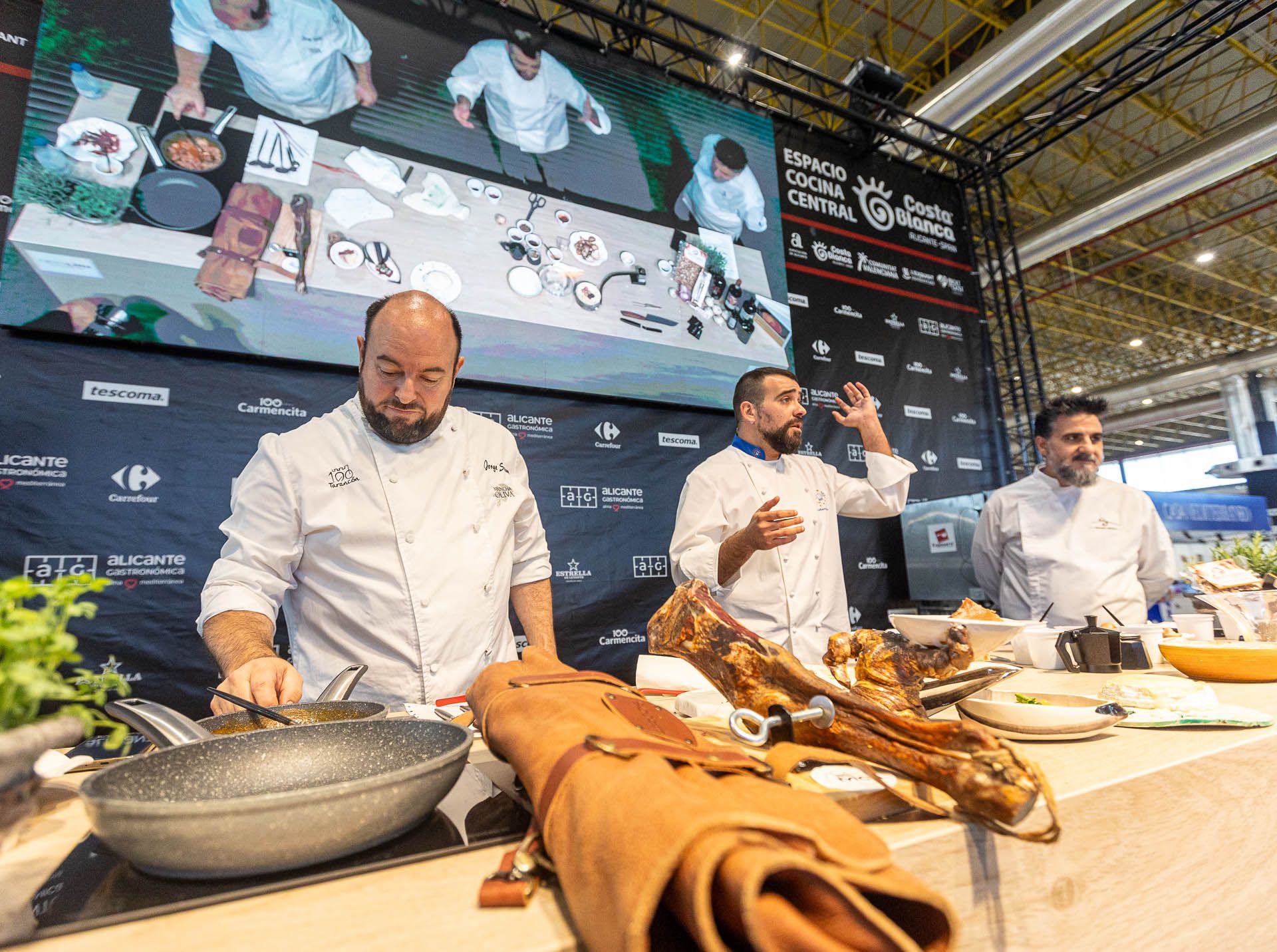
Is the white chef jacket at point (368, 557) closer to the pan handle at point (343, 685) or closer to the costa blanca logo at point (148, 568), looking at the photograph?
the pan handle at point (343, 685)

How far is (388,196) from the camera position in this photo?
2920mm

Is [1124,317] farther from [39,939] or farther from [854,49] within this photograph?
[39,939]

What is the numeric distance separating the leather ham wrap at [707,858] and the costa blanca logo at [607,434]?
2.79 meters

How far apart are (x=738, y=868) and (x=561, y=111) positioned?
3910 mm

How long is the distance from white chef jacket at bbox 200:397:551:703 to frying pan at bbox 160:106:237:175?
1534mm

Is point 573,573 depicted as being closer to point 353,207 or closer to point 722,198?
point 353,207

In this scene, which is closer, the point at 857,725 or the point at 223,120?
the point at 857,725

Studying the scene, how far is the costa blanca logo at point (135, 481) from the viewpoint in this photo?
7.62 ft

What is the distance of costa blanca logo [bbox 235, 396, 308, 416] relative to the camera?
2.58 meters

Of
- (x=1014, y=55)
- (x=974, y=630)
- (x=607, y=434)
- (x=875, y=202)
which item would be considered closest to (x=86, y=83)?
(x=607, y=434)

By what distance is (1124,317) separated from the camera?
11.5m

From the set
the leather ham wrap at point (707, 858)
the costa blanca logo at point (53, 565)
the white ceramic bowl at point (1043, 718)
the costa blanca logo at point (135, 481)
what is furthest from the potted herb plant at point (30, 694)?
the costa blanca logo at point (135, 481)

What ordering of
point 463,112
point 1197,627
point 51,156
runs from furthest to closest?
point 463,112, point 51,156, point 1197,627

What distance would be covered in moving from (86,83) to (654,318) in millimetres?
2547
